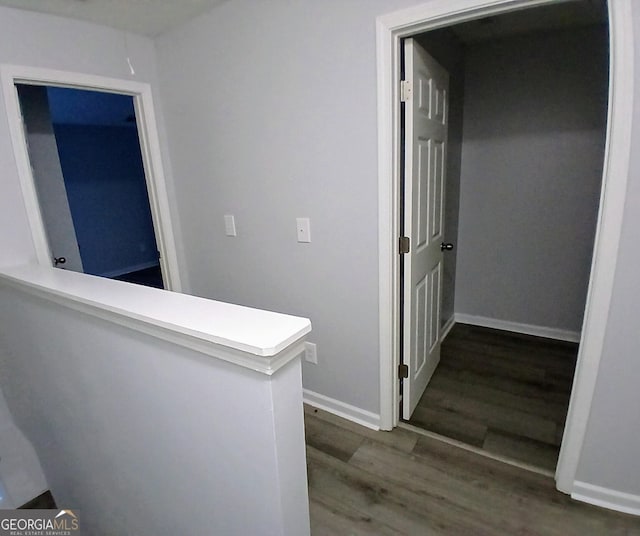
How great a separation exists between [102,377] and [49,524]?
959 mm

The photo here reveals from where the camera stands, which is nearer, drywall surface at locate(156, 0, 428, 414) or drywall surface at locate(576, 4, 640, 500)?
drywall surface at locate(576, 4, 640, 500)

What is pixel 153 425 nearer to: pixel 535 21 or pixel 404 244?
pixel 404 244

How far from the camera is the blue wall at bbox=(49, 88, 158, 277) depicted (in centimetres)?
527

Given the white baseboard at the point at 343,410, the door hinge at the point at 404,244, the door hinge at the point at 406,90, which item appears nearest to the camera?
the door hinge at the point at 406,90

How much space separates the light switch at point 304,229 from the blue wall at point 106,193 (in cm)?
431

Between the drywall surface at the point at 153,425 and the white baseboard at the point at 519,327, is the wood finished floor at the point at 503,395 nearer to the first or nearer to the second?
the white baseboard at the point at 519,327

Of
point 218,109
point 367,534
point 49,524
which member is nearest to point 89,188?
point 218,109

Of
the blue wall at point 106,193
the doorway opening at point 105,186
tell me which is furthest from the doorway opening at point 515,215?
the blue wall at point 106,193

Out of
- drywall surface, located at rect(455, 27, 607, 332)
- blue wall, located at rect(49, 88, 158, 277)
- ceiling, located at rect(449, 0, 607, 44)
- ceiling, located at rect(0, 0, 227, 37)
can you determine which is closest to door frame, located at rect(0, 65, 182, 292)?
ceiling, located at rect(0, 0, 227, 37)

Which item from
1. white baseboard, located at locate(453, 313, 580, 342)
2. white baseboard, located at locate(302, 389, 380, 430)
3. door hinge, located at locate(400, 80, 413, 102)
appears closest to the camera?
door hinge, located at locate(400, 80, 413, 102)

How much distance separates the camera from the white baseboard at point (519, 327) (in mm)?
2877

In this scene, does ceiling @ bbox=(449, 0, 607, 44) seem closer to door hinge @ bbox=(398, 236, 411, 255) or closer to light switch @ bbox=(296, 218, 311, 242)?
door hinge @ bbox=(398, 236, 411, 255)

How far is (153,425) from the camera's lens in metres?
1.12

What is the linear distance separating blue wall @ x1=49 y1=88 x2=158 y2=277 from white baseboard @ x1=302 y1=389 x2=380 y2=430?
4.80 metres
